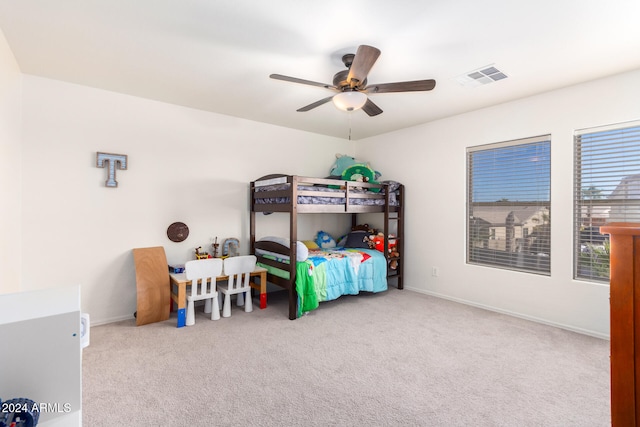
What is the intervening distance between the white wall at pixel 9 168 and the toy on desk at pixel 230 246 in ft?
6.29

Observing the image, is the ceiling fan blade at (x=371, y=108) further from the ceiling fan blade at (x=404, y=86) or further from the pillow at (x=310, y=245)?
the pillow at (x=310, y=245)

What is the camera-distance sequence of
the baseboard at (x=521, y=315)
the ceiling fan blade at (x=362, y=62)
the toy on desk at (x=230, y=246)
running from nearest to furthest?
the ceiling fan blade at (x=362, y=62) < the baseboard at (x=521, y=315) < the toy on desk at (x=230, y=246)

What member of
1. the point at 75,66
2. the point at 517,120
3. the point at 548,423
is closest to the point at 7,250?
the point at 75,66

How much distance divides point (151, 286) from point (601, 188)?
4592 millimetres

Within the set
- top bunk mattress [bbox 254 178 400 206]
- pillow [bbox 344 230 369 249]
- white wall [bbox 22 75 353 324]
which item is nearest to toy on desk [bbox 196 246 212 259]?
white wall [bbox 22 75 353 324]

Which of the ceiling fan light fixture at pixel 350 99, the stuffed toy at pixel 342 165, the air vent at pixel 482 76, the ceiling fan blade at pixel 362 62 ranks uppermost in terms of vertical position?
the air vent at pixel 482 76

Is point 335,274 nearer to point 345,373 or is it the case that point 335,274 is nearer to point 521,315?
point 345,373

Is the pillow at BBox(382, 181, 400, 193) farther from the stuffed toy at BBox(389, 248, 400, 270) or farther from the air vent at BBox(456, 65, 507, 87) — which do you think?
the air vent at BBox(456, 65, 507, 87)

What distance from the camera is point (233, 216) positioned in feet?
13.6

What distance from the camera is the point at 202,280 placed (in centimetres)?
324

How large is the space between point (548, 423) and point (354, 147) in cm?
449

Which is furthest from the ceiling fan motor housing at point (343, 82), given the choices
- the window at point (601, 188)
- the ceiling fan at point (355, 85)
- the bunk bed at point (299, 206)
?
the window at point (601, 188)

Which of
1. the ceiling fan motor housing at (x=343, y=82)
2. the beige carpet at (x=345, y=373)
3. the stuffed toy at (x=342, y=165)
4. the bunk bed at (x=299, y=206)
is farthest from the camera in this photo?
the stuffed toy at (x=342, y=165)

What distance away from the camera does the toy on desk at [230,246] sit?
4004mm
